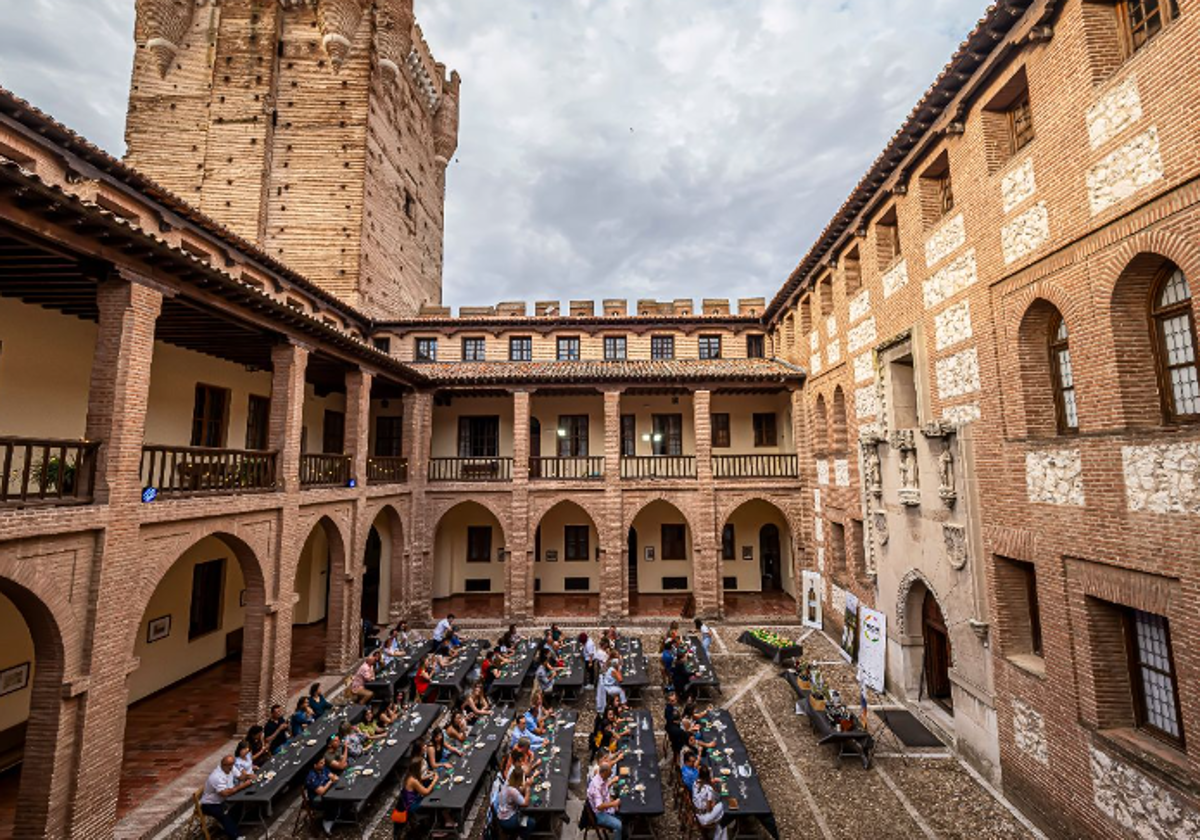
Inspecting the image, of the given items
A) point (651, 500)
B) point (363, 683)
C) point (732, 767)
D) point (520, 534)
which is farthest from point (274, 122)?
point (732, 767)

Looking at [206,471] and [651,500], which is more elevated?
[206,471]

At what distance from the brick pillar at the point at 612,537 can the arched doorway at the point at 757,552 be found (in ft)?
19.4

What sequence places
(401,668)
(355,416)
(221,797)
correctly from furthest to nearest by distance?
(355,416) → (401,668) → (221,797)

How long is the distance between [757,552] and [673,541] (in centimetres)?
369

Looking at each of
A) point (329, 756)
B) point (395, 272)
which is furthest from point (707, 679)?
point (395, 272)

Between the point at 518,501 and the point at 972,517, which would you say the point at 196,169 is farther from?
the point at 972,517

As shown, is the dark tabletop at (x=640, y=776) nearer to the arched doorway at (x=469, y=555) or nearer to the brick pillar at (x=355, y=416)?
the brick pillar at (x=355, y=416)

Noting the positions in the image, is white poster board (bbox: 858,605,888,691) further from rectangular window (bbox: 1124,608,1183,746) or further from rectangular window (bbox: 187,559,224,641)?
rectangular window (bbox: 187,559,224,641)

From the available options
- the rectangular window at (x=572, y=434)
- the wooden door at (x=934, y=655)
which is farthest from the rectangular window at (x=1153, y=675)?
the rectangular window at (x=572, y=434)

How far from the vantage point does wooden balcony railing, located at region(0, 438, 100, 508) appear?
270 inches

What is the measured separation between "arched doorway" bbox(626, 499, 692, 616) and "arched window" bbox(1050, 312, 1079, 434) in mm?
16255

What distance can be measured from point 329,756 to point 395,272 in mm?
22358

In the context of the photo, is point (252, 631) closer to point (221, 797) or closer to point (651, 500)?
point (221, 797)

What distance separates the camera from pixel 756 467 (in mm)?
21203
